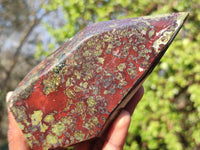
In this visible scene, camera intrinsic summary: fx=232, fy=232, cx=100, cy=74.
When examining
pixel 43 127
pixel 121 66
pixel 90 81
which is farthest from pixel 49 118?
pixel 121 66

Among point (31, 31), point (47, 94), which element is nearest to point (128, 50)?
point (47, 94)

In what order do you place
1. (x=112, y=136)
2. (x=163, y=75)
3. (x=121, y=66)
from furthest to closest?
1. (x=163, y=75)
2. (x=112, y=136)
3. (x=121, y=66)

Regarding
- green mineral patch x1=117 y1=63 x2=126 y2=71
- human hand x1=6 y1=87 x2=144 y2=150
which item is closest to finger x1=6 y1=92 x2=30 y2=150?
human hand x1=6 y1=87 x2=144 y2=150

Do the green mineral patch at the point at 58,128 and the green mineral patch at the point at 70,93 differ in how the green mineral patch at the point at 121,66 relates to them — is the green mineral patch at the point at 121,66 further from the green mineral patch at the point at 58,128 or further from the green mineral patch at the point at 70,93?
the green mineral patch at the point at 58,128

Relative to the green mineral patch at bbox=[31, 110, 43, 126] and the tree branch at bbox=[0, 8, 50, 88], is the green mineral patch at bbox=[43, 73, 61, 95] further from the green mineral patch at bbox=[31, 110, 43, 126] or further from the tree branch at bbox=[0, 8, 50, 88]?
the tree branch at bbox=[0, 8, 50, 88]

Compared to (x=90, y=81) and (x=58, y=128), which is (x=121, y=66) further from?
(x=58, y=128)

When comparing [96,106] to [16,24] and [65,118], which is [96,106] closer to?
[65,118]

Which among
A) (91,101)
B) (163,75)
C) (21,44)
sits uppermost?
(91,101)

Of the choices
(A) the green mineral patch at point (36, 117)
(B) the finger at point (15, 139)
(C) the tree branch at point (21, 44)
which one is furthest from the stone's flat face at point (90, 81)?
(C) the tree branch at point (21, 44)
